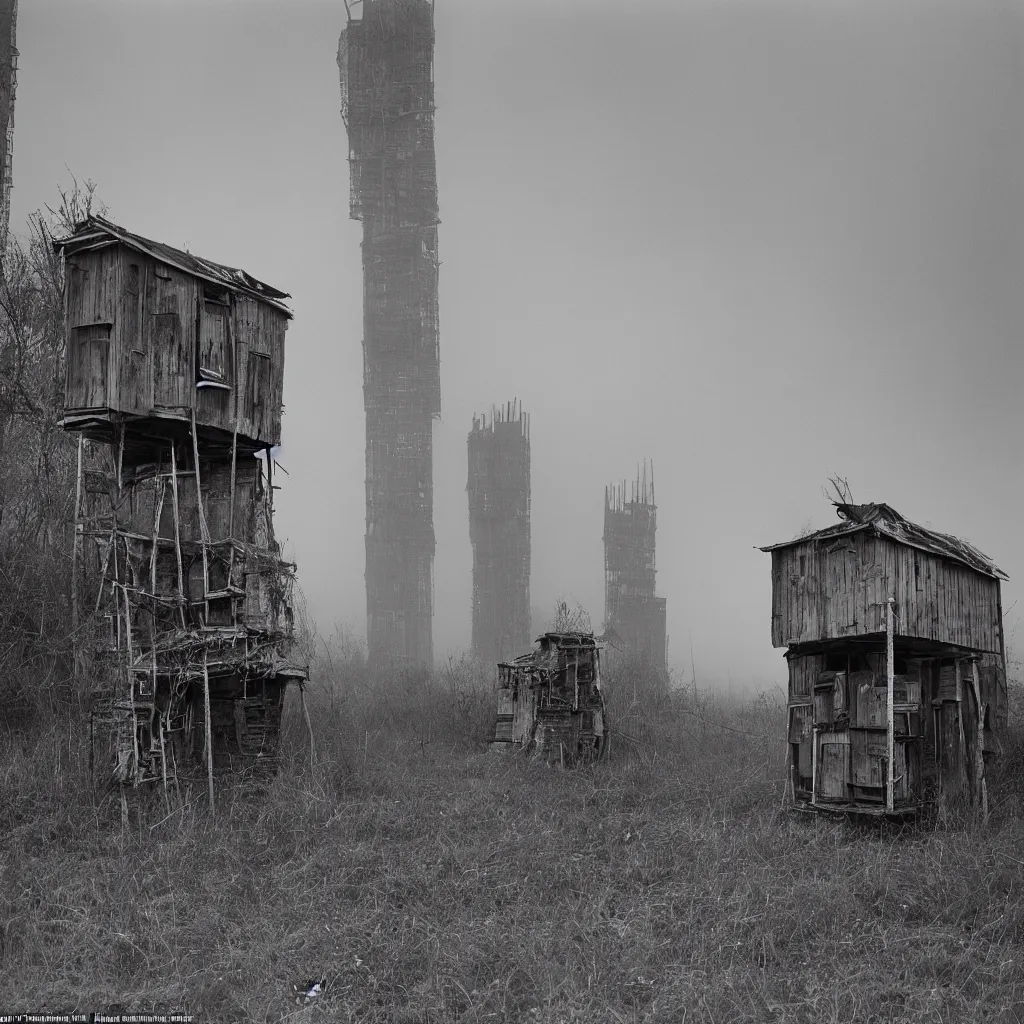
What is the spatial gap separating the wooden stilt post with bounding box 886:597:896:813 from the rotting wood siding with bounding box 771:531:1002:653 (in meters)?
0.12

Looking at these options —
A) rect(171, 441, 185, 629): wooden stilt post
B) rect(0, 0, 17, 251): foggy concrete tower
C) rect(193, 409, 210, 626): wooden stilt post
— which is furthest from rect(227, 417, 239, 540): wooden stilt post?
rect(0, 0, 17, 251): foggy concrete tower

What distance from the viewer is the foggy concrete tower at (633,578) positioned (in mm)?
37125


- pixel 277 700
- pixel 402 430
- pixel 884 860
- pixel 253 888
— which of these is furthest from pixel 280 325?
pixel 402 430

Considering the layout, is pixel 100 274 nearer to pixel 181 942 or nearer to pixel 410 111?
pixel 181 942

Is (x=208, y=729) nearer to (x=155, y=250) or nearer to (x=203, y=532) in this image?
(x=203, y=532)

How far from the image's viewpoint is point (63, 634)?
19.3 metres

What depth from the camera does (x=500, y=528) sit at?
131ft

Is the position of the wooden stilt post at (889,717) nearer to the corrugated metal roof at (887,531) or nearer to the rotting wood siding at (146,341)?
the corrugated metal roof at (887,531)

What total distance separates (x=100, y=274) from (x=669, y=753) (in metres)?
13.9

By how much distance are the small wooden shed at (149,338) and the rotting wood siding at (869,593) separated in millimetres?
9743

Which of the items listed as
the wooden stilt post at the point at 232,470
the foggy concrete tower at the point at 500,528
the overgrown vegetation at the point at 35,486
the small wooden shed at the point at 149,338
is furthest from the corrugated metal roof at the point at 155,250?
the foggy concrete tower at the point at 500,528

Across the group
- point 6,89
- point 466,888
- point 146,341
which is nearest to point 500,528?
point 6,89

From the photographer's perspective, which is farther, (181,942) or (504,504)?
(504,504)

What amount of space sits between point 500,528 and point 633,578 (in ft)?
18.8
